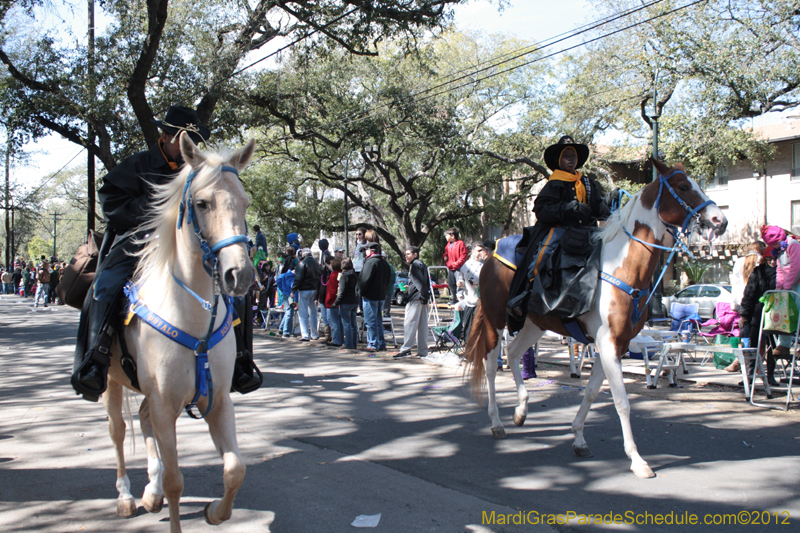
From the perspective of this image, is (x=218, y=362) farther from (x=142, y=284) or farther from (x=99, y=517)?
(x=99, y=517)

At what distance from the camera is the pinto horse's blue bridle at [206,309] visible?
302cm

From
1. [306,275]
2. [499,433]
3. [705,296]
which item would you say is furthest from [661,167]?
[705,296]

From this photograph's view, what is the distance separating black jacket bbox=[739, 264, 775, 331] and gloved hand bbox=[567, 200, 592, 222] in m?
4.78

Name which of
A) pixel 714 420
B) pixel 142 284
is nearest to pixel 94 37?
pixel 142 284

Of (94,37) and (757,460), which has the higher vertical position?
(94,37)

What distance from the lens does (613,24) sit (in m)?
24.1

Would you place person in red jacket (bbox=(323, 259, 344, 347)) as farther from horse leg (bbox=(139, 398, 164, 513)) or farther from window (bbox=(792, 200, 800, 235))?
window (bbox=(792, 200, 800, 235))

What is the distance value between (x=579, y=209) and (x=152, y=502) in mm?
4312

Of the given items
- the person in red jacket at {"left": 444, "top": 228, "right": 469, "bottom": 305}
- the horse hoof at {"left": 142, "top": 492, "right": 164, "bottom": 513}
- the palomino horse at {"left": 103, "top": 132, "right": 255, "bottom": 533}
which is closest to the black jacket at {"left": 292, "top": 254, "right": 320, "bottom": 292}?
the person in red jacket at {"left": 444, "top": 228, "right": 469, "bottom": 305}

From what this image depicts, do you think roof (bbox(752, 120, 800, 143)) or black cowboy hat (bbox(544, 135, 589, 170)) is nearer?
black cowboy hat (bbox(544, 135, 589, 170))

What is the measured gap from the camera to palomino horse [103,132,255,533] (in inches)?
119

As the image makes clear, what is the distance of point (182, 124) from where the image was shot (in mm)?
4043

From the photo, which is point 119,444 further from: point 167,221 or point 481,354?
point 481,354

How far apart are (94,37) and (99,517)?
61.9 ft
